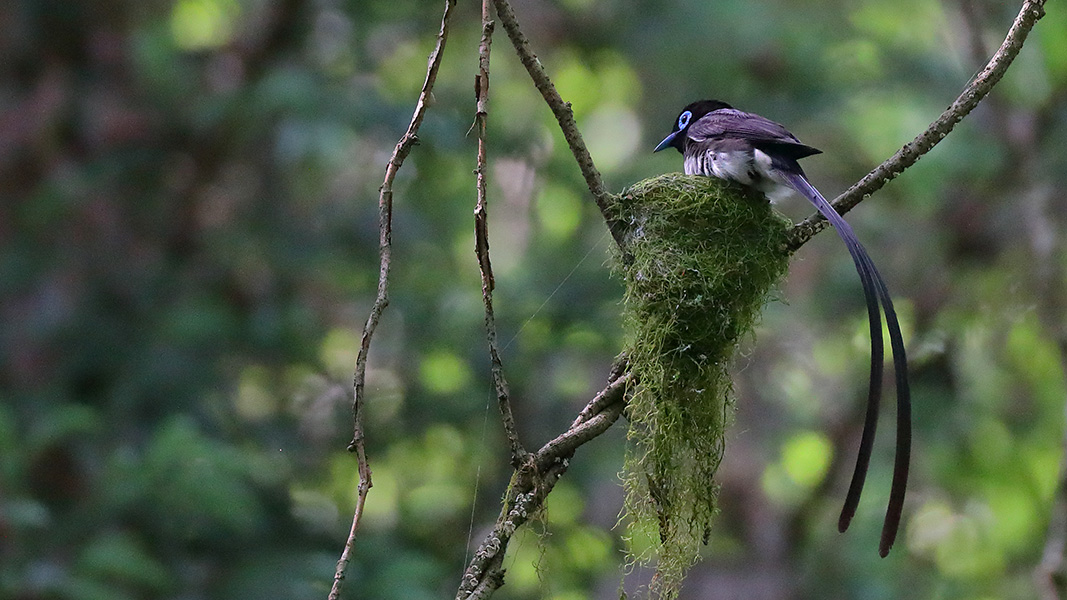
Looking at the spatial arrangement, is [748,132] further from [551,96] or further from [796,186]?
[551,96]

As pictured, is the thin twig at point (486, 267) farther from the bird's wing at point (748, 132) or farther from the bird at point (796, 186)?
the bird's wing at point (748, 132)

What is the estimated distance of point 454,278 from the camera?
5.93 meters

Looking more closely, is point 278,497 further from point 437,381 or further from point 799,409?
point 799,409

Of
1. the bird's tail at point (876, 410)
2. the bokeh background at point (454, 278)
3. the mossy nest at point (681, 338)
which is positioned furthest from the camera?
the bokeh background at point (454, 278)

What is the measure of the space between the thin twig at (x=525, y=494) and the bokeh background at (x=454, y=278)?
8.31 feet

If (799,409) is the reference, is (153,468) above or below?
below

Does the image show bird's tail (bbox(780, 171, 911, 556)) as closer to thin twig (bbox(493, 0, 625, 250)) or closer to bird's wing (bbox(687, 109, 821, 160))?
bird's wing (bbox(687, 109, 821, 160))

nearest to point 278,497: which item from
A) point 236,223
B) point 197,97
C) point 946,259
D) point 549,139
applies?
point 236,223

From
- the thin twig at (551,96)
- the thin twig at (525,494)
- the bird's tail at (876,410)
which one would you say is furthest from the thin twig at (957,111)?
the thin twig at (525,494)

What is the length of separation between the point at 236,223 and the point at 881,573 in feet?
13.7

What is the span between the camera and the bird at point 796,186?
6.45ft

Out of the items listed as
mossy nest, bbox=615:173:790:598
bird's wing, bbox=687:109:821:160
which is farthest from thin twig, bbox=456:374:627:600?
bird's wing, bbox=687:109:821:160

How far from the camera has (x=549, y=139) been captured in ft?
20.1

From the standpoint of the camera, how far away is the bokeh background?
5.17 m
